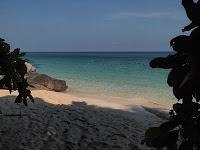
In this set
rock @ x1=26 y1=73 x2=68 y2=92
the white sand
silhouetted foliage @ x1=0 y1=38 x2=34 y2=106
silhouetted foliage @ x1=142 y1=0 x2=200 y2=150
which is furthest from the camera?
rock @ x1=26 y1=73 x2=68 y2=92

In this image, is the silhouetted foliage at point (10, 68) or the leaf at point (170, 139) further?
the silhouetted foliage at point (10, 68)

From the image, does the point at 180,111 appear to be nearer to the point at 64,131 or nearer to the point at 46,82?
the point at 64,131

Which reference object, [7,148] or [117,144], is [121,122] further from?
[7,148]

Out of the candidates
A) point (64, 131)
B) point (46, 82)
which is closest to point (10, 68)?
point (64, 131)

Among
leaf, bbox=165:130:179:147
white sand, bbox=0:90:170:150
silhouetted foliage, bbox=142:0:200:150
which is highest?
silhouetted foliage, bbox=142:0:200:150

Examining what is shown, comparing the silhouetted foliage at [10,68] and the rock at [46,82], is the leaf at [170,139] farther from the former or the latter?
the rock at [46,82]

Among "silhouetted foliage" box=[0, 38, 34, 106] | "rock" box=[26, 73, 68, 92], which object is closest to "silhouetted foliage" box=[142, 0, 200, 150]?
"silhouetted foliage" box=[0, 38, 34, 106]

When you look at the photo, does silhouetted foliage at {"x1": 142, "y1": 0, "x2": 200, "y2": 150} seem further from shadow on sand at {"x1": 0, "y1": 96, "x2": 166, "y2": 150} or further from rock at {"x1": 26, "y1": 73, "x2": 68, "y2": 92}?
rock at {"x1": 26, "y1": 73, "x2": 68, "y2": 92}

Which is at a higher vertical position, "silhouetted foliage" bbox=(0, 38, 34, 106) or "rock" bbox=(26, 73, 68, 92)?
"silhouetted foliage" bbox=(0, 38, 34, 106)

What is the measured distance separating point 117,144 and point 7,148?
1.60 metres

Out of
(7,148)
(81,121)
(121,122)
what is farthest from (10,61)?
(121,122)

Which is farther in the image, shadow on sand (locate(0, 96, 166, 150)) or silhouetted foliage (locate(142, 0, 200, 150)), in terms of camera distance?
shadow on sand (locate(0, 96, 166, 150))

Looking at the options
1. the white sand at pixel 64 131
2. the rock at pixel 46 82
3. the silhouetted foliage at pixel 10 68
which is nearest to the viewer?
the silhouetted foliage at pixel 10 68

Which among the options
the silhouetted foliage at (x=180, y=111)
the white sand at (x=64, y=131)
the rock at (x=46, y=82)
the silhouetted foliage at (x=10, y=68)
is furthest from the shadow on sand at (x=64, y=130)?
the rock at (x=46, y=82)
